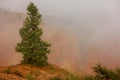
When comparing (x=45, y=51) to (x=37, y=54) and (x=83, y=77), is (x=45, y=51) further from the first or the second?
(x=83, y=77)

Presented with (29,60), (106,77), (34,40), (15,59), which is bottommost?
(106,77)

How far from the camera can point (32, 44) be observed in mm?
40188

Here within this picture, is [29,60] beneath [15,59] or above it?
beneath

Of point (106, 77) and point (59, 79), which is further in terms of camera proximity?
point (59, 79)

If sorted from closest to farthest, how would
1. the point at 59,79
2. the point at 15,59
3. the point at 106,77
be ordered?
the point at 106,77, the point at 59,79, the point at 15,59

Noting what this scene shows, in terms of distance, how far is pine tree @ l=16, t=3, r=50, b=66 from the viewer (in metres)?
39.8

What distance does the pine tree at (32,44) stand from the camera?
131 feet

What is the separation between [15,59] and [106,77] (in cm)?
18673

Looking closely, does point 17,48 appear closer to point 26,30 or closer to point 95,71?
point 26,30

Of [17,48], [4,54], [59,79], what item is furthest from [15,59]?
[59,79]

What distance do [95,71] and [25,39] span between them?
35.0m

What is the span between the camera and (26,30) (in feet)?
135

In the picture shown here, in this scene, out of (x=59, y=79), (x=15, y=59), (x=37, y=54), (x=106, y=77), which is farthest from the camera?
(x=15, y=59)

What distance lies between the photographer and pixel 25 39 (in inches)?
1607
